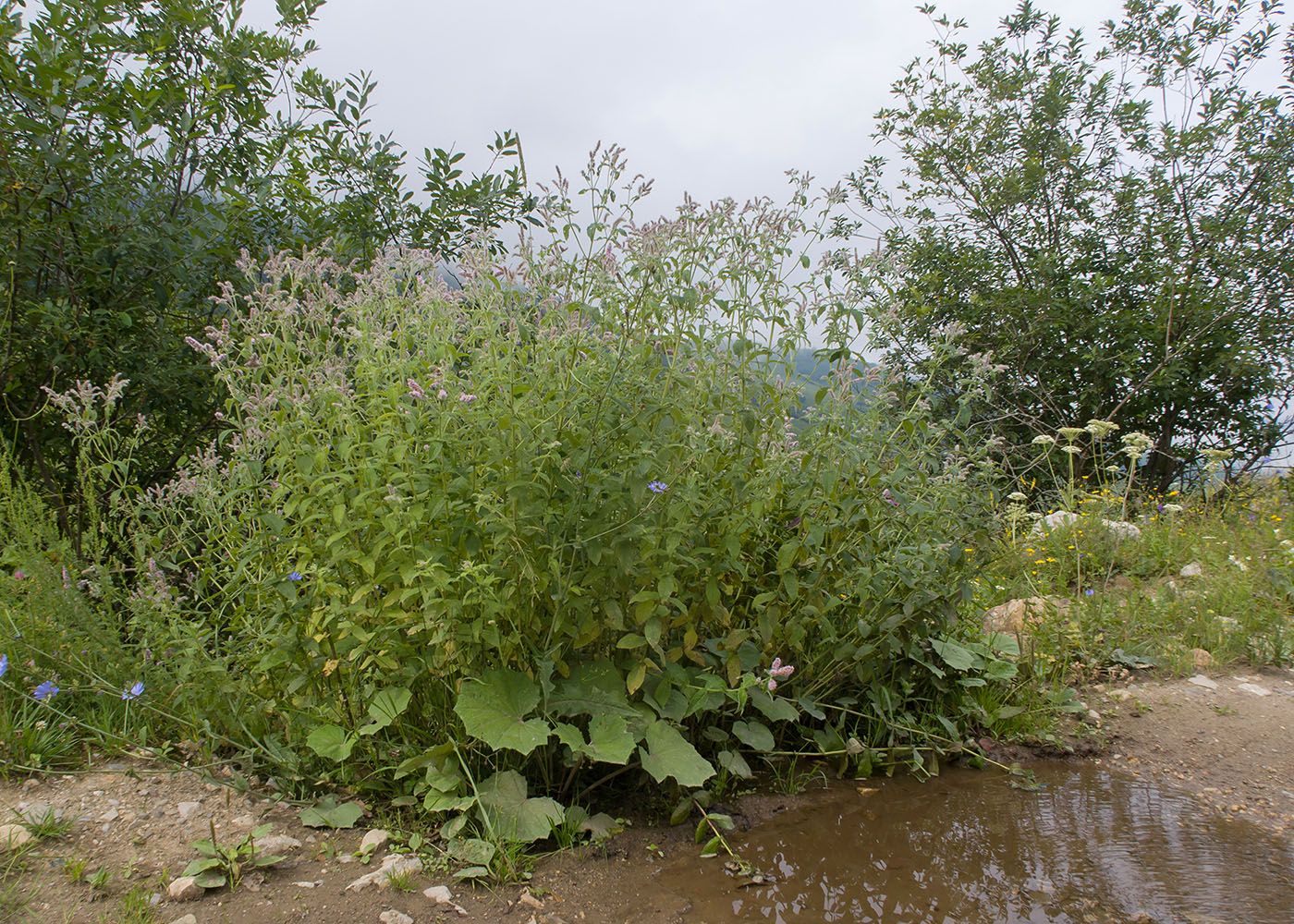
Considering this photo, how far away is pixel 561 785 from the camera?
2600mm

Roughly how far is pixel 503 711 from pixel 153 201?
10.0ft

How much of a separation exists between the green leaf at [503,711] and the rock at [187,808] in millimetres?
811

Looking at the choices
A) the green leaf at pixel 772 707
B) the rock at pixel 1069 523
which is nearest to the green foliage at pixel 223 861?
the green leaf at pixel 772 707

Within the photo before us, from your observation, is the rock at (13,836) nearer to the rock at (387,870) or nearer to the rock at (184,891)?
the rock at (184,891)

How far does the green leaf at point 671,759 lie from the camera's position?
2426 mm

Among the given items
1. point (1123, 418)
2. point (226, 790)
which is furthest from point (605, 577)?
point (1123, 418)

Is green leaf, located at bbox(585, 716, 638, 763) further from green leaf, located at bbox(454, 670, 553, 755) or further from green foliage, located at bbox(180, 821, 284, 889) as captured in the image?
green foliage, located at bbox(180, 821, 284, 889)

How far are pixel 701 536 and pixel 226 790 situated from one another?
165 cm

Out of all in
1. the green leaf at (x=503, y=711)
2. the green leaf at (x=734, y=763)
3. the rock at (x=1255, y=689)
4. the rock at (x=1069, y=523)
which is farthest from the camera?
the rock at (x=1069, y=523)

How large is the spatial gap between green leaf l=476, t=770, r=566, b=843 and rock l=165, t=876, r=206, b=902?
71 cm

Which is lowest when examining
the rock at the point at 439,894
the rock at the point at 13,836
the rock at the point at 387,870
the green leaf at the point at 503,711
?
the rock at the point at 439,894

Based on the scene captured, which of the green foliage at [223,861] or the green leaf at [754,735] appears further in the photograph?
the green leaf at [754,735]

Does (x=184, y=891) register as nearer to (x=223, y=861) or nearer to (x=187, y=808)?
(x=223, y=861)

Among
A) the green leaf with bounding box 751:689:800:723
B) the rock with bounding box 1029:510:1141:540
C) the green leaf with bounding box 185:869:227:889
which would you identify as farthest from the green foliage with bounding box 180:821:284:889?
the rock with bounding box 1029:510:1141:540
